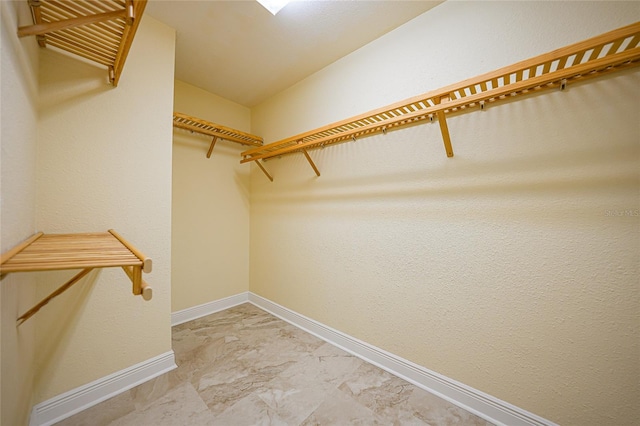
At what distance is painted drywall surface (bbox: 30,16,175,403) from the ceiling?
0.74 ft

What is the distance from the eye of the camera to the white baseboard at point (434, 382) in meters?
1.03

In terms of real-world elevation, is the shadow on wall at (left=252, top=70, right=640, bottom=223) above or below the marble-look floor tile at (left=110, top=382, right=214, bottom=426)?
above

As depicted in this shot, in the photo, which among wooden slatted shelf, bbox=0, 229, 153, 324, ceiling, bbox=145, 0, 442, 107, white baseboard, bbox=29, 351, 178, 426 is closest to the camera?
wooden slatted shelf, bbox=0, 229, 153, 324

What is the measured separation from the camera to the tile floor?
1.08m

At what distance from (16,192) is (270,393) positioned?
1.41 metres

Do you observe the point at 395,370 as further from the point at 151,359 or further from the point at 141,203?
the point at 141,203

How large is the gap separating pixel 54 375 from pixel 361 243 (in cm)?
175

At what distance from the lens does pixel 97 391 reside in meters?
1.15

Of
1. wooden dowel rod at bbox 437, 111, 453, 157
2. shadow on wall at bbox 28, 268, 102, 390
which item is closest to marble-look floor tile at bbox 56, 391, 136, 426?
shadow on wall at bbox 28, 268, 102, 390

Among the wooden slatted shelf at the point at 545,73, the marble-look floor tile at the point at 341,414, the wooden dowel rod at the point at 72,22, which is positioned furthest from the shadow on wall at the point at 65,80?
the marble-look floor tile at the point at 341,414

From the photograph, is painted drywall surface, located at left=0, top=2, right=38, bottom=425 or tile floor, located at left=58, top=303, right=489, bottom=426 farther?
tile floor, located at left=58, top=303, right=489, bottom=426

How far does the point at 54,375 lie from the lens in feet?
3.47

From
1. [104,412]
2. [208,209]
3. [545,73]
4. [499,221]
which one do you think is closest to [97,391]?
[104,412]

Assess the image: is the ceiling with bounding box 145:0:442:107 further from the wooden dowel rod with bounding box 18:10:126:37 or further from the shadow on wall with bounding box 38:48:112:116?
the wooden dowel rod with bounding box 18:10:126:37
